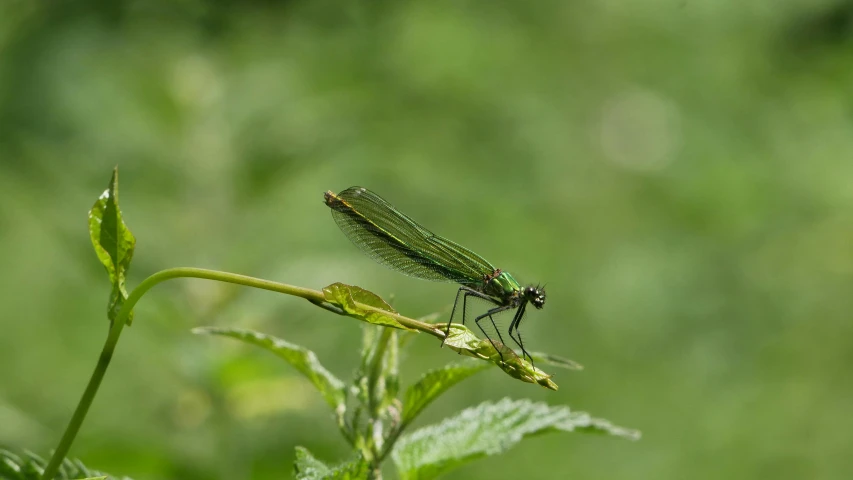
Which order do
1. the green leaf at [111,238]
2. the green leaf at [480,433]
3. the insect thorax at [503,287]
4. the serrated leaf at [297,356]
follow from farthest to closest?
the insect thorax at [503,287] → the green leaf at [480,433] → the serrated leaf at [297,356] → the green leaf at [111,238]

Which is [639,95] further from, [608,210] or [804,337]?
[804,337]

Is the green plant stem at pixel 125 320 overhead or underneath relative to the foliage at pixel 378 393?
underneath

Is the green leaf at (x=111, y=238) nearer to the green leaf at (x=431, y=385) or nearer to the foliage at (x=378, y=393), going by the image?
the foliage at (x=378, y=393)

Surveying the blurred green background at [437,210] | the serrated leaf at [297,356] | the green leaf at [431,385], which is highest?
the blurred green background at [437,210]

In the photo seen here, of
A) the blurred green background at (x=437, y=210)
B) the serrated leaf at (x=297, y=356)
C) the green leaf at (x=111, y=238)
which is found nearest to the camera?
the green leaf at (x=111, y=238)

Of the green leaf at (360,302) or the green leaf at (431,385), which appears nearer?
the green leaf at (360,302)

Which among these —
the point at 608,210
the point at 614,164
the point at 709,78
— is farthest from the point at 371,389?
the point at 709,78

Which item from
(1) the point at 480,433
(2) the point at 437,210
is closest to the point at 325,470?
(1) the point at 480,433

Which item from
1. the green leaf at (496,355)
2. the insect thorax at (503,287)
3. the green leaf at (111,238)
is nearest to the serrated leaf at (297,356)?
the green leaf at (111,238)
